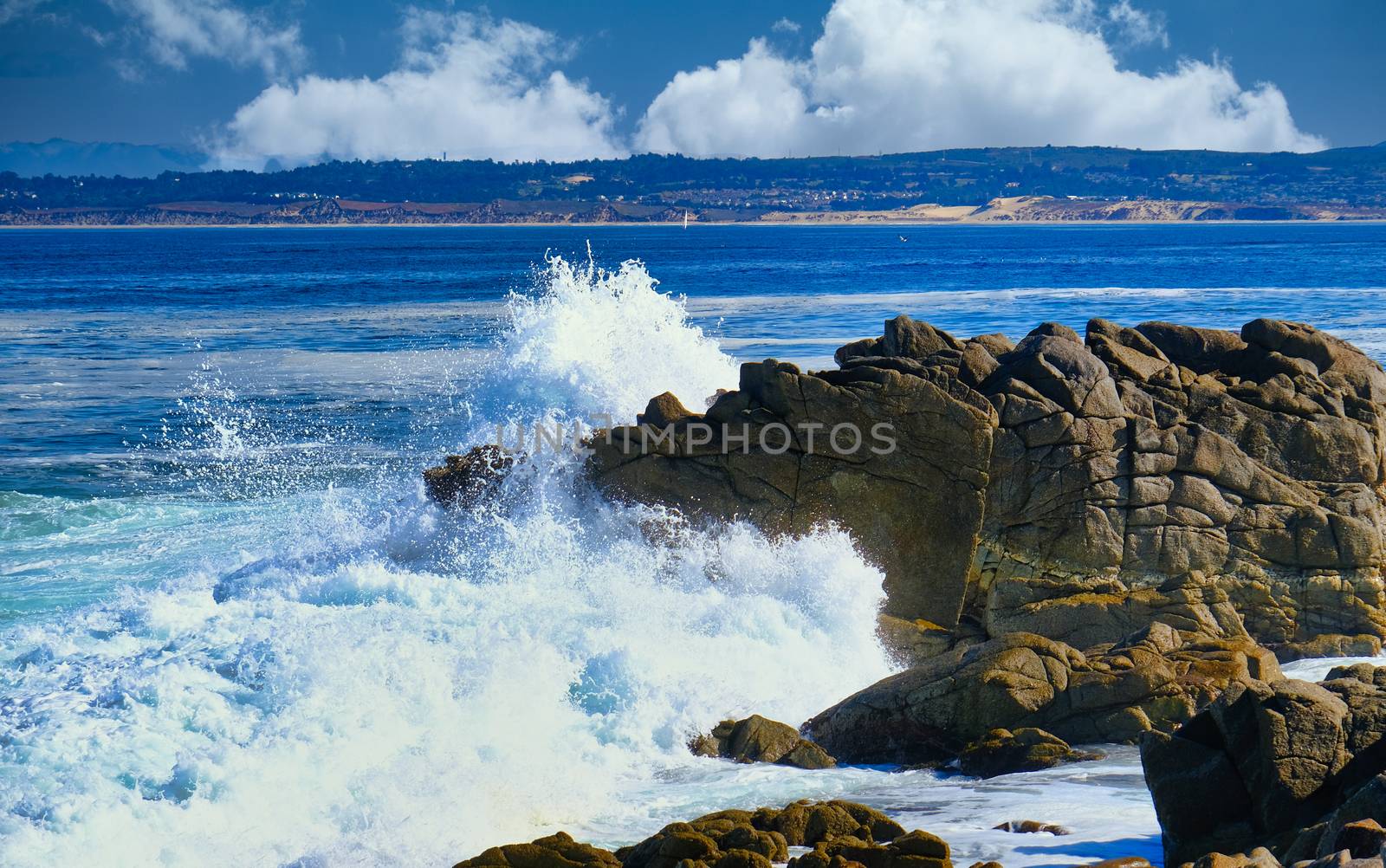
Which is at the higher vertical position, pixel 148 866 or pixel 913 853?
pixel 913 853

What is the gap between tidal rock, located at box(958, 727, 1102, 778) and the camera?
10.0 m

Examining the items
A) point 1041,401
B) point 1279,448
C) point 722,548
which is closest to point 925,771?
point 722,548

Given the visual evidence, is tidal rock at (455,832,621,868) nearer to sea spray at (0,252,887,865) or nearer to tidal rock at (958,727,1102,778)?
sea spray at (0,252,887,865)

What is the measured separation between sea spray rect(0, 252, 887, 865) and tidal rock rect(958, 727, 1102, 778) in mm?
1400

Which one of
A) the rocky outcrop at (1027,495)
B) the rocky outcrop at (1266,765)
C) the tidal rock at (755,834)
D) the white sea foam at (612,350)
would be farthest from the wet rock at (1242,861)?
the white sea foam at (612,350)

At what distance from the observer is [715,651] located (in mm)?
12359

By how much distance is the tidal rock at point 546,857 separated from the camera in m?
8.03

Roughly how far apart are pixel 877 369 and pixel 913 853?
6.87 metres

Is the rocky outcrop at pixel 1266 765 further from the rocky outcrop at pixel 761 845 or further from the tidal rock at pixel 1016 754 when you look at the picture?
the tidal rock at pixel 1016 754

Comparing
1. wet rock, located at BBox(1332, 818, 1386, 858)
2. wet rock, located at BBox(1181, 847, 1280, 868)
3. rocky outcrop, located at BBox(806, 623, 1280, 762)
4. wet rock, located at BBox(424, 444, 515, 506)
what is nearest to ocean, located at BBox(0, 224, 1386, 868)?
wet rock, located at BBox(424, 444, 515, 506)

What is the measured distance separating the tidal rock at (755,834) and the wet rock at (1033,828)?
0.85 m

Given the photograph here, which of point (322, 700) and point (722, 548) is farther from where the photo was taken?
point (722, 548)

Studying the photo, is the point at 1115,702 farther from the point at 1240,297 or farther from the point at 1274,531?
the point at 1240,297

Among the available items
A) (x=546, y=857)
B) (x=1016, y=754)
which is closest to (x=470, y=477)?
(x=1016, y=754)
